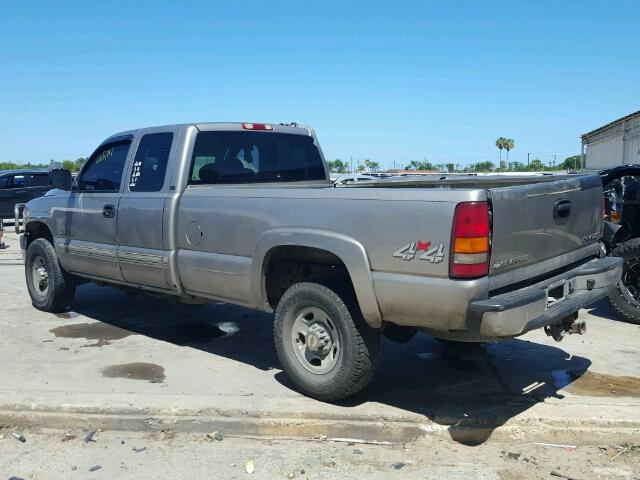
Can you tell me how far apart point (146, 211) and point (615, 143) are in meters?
25.3

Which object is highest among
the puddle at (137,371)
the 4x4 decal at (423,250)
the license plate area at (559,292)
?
the 4x4 decal at (423,250)

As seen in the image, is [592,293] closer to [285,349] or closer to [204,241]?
[285,349]

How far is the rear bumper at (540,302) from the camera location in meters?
3.60

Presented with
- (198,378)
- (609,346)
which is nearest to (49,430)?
(198,378)

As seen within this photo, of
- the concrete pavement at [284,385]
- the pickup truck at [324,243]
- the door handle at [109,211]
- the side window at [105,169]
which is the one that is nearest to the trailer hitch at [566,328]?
the pickup truck at [324,243]

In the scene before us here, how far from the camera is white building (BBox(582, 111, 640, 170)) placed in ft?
76.4

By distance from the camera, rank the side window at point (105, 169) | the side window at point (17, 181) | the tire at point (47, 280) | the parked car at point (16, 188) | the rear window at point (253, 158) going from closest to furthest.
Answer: the rear window at point (253, 158) → the side window at point (105, 169) → the tire at point (47, 280) → the parked car at point (16, 188) → the side window at point (17, 181)

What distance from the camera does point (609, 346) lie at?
19.6 feet

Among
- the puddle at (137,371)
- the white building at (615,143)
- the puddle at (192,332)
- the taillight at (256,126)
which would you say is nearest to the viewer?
the puddle at (137,371)

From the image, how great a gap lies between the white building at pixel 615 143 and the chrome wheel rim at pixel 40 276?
1752 centimetres

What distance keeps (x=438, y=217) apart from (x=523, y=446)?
5.28ft

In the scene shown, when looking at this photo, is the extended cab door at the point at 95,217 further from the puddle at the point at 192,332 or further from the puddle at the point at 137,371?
the puddle at the point at 137,371

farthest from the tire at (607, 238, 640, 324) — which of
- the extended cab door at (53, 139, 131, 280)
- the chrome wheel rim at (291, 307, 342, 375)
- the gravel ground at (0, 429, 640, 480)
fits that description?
the extended cab door at (53, 139, 131, 280)

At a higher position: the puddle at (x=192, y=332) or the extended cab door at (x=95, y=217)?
the extended cab door at (x=95, y=217)
